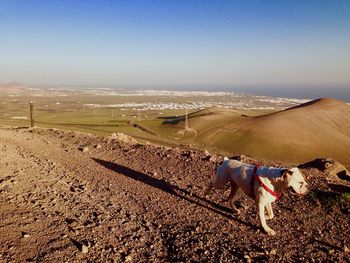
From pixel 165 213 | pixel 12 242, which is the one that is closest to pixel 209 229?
pixel 165 213

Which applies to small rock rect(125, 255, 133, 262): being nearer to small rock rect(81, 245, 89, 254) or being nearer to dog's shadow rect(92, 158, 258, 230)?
small rock rect(81, 245, 89, 254)

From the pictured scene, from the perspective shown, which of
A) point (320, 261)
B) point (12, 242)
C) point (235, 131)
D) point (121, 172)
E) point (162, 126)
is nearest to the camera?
point (320, 261)

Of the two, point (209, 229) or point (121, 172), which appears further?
point (121, 172)

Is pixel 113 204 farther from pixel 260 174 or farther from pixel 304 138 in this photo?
pixel 304 138

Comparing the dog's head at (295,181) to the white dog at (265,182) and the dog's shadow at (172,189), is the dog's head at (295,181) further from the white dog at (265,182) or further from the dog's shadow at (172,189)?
the dog's shadow at (172,189)

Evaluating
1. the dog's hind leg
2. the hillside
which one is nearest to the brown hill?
the hillside

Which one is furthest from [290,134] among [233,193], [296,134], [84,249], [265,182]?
[84,249]
